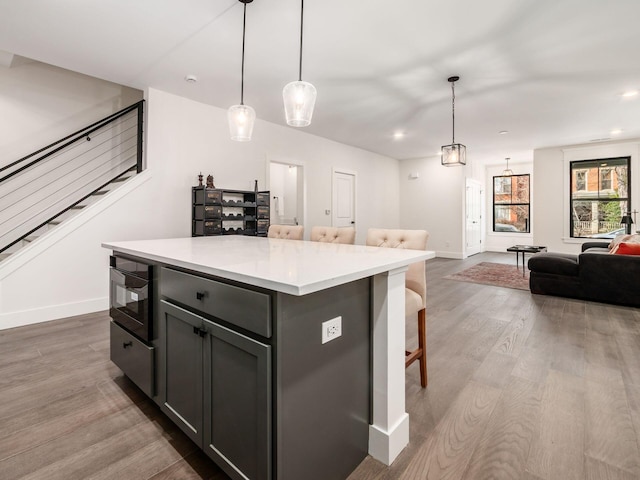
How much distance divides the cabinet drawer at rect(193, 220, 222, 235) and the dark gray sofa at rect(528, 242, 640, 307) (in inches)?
171

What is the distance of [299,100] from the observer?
6.72 feet

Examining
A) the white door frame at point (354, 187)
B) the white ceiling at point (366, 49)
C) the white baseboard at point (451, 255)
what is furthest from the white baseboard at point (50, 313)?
the white baseboard at point (451, 255)

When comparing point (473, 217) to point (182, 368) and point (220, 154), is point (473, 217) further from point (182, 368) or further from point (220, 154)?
point (182, 368)

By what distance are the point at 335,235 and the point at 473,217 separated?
7.48 metres

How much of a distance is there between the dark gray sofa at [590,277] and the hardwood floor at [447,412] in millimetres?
1058

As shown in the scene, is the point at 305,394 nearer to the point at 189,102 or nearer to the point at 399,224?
the point at 189,102

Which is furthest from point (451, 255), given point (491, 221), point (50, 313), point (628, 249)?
point (50, 313)

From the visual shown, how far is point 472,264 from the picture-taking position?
723 centimetres

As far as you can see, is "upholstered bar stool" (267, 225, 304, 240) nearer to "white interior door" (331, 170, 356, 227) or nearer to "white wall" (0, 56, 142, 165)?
"white wall" (0, 56, 142, 165)

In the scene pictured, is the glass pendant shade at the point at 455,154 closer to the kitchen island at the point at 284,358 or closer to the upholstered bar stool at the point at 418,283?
the upholstered bar stool at the point at 418,283

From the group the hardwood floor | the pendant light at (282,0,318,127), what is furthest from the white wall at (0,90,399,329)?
the pendant light at (282,0,318,127)

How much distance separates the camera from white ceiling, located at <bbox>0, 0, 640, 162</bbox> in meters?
2.50

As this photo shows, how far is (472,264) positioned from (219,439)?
7078mm

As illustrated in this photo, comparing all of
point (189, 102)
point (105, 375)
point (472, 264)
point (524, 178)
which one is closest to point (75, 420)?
point (105, 375)
